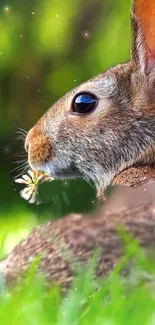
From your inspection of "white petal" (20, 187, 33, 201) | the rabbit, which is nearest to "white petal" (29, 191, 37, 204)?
"white petal" (20, 187, 33, 201)

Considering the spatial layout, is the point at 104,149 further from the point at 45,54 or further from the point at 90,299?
the point at 45,54

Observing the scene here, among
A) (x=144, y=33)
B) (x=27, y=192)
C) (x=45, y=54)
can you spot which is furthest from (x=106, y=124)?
(x=45, y=54)

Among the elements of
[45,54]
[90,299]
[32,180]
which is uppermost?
[45,54]

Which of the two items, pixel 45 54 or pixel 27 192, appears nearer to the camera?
pixel 27 192

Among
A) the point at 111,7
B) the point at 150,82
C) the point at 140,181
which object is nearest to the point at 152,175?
the point at 140,181

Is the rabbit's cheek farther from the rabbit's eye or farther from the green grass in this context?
the green grass

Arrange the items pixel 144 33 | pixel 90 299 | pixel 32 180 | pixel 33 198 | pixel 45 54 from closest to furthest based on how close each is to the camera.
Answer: pixel 90 299, pixel 144 33, pixel 32 180, pixel 33 198, pixel 45 54

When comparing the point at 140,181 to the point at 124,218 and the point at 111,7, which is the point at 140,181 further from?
the point at 111,7
